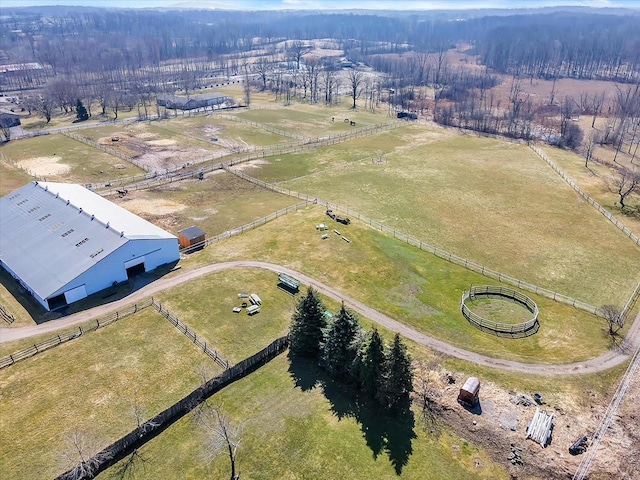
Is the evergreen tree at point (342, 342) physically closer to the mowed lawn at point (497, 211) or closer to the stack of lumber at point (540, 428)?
the stack of lumber at point (540, 428)

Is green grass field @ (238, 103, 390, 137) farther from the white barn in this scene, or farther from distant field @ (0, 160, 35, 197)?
the white barn

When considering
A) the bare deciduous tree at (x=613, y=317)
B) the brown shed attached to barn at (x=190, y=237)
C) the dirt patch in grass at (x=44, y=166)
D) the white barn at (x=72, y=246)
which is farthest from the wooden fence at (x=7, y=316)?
the bare deciduous tree at (x=613, y=317)

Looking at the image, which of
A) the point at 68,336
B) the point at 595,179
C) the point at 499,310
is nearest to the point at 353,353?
the point at 499,310

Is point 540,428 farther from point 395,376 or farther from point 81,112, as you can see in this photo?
point 81,112

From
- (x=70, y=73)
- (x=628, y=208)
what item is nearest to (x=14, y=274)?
(x=628, y=208)

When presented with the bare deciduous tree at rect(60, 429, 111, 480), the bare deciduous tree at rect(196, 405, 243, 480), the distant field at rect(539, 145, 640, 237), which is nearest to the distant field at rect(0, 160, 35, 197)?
the bare deciduous tree at rect(60, 429, 111, 480)

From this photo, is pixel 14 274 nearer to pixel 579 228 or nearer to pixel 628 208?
pixel 579 228
